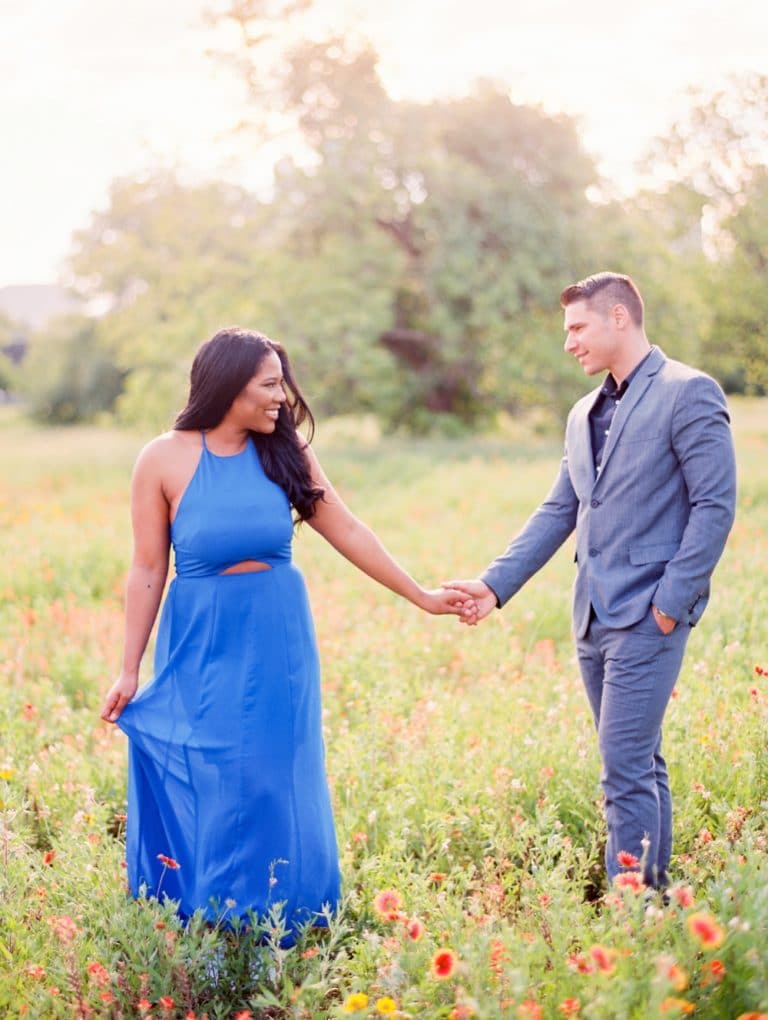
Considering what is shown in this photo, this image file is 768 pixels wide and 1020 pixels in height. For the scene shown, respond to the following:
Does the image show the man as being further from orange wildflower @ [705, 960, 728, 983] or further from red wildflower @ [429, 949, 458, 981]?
red wildflower @ [429, 949, 458, 981]

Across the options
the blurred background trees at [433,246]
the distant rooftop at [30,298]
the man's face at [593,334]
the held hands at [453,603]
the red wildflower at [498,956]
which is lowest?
the red wildflower at [498,956]

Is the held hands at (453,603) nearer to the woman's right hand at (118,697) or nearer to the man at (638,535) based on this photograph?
the man at (638,535)

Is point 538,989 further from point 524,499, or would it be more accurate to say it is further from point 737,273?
point 737,273

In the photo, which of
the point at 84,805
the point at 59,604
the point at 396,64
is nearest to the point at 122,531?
the point at 59,604

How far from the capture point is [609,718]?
3795mm

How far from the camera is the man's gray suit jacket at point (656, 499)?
11.9 ft

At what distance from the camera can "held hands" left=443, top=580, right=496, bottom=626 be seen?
14.9 ft

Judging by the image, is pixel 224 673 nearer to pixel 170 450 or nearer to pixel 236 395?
pixel 170 450

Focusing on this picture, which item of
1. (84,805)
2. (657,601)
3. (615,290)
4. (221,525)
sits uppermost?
(615,290)

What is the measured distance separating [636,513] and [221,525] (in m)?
1.53

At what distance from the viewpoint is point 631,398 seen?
3.85 metres

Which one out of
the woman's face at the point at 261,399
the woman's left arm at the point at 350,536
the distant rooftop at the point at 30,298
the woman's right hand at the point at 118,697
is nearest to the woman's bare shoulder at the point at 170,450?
the woman's face at the point at 261,399

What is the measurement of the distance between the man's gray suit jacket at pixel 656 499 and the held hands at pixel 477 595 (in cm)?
59

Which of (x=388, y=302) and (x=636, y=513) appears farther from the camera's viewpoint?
(x=388, y=302)
